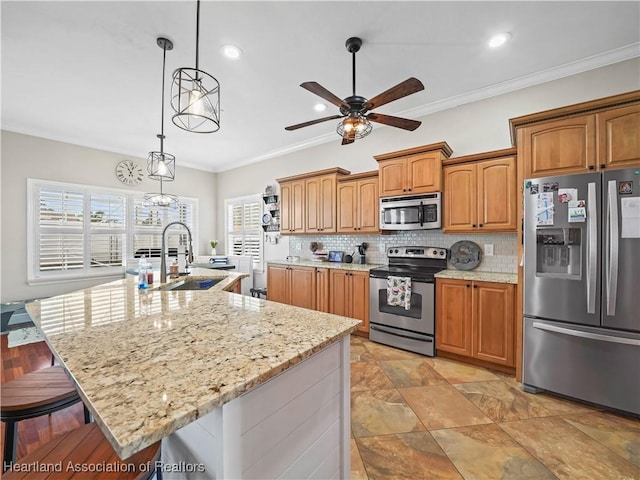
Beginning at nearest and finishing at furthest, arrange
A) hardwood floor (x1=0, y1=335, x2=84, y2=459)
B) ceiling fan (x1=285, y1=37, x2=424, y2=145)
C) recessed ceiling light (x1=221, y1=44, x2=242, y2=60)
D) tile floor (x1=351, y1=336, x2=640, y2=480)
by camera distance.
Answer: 1. tile floor (x1=351, y1=336, x2=640, y2=480)
2. hardwood floor (x1=0, y1=335, x2=84, y2=459)
3. ceiling fan (x1=285, y1=37, x2=424, y2=145)
4. recessed ceiling light (x1=221, y1=44, x2=242, y2=60)

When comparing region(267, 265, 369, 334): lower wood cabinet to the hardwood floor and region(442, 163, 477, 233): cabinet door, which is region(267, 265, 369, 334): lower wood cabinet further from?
the hardwood floor

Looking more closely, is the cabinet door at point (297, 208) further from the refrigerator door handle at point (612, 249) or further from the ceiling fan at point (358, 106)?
the refrigerator door handle at point (612, 249)

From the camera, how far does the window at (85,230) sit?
4211mm

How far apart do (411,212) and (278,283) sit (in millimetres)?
2359

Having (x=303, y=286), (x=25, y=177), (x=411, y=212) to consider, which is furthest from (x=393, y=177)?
(x=25, y=177)

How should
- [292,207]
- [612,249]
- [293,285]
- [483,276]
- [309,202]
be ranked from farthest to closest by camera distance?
[292,207] → [309,202] → [293,285] → [483,276] → [612,249]

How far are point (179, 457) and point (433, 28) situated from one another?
123 inches

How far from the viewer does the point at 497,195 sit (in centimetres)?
277

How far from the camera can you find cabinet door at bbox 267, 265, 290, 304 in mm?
4363

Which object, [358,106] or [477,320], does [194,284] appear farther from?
[477,320]

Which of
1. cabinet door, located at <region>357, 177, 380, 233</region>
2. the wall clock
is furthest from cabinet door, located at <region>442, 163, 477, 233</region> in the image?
the wall clock

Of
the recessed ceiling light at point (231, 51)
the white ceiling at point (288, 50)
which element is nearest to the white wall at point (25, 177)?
the white ceiling at point (288, 50)

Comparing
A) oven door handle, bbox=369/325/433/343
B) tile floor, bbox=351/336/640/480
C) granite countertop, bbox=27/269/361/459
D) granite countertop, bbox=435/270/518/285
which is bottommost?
tile floor, bbox=351/336/640/480

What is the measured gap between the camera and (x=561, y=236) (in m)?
2.18
